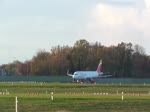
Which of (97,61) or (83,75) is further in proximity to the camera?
(97,61)

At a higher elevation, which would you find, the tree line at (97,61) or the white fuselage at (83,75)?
the tree line at (97,61)

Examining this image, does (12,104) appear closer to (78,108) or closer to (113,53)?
(78,108)

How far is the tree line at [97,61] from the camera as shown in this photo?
187250 millimetres

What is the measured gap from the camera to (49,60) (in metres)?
193

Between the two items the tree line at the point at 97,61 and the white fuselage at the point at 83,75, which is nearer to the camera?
the white fuselage at the point at 83,75

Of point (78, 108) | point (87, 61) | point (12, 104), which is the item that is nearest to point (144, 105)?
point (78, 108)

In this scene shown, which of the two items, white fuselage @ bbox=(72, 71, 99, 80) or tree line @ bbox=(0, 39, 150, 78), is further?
tree line @ bbox=(0, 39, 150, 78)

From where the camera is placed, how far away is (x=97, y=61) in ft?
620

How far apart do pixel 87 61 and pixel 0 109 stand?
143708mm

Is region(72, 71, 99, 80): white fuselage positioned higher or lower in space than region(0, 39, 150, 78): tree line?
lower

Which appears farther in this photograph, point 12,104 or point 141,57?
point 141,57

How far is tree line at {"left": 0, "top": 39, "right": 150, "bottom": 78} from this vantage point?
18725cm

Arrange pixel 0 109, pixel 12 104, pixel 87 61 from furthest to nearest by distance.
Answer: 1. pixel 87 61
2. pixel 12 104
3. pixel 0 109

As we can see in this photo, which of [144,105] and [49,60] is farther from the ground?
[49,60]
